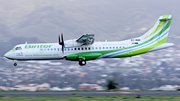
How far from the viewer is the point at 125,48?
3119 centimetres

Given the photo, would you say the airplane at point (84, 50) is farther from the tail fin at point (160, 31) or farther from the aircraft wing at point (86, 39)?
the tail fin at point (160, 31)

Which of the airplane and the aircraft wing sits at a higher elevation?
the aircraft wing

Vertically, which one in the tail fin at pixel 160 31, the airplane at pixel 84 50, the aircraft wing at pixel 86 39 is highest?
the tail fin at pixel 160 31

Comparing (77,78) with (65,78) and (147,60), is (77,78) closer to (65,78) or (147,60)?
(65,78)

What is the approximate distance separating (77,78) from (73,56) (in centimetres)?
6458

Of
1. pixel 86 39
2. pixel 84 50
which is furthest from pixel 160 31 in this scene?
pixel 84 50

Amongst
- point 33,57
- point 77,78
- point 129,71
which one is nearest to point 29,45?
point 33,57

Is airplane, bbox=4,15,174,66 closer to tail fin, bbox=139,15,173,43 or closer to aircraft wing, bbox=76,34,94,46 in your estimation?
aircraft wing, bbox=76,34,94,46

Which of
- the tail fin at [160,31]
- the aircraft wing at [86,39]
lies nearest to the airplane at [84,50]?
the aircraft wing at [86,39]

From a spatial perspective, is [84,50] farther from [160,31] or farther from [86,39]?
[160,31]

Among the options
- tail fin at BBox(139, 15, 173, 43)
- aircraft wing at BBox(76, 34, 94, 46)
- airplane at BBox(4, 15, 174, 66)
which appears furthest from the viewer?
tail fin at BBox(139, 15, 173, 43)

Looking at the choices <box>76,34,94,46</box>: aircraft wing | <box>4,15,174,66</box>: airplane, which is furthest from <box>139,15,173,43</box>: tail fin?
<box>76,34,94,46</box>: aircraft wing

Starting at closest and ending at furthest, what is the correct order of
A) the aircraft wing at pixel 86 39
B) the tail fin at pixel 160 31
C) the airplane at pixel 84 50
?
the aircraft wing at pixel 86 39, the airplane at pixel 84 50, the tail fin at pixel 160 31

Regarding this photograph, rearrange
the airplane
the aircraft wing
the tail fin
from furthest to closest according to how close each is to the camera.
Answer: the tail fin, the airplane, the aircraft wing
